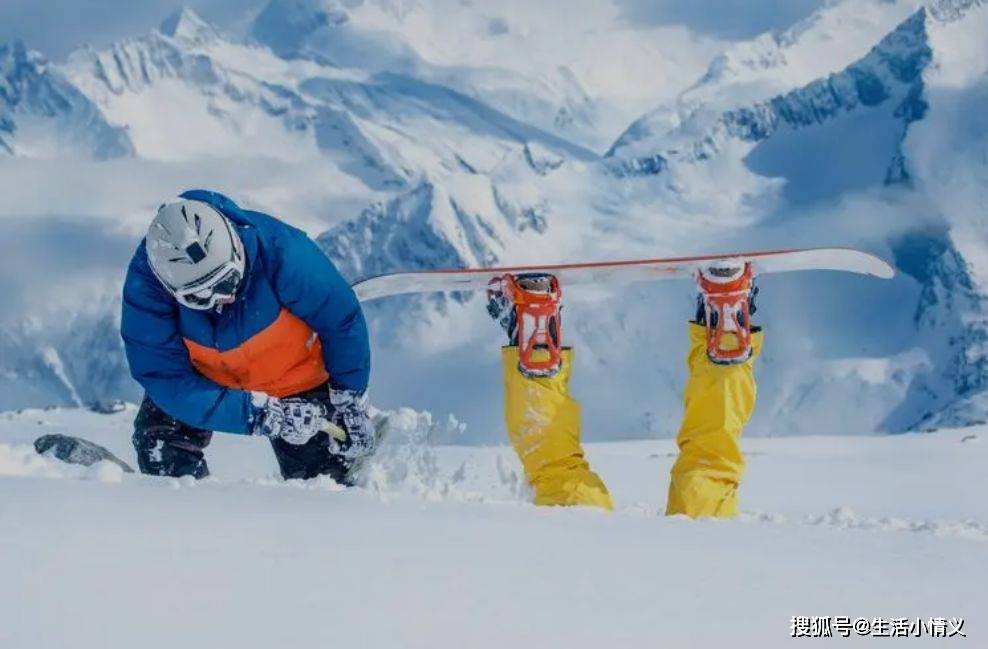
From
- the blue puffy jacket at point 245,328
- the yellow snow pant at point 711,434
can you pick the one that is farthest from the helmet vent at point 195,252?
the yellow snow pant at point 711,434

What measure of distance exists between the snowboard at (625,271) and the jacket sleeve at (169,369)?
8.29 feet

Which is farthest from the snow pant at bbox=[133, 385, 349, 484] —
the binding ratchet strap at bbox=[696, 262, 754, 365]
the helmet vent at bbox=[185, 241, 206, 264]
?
the binding ratchet strap at bbox=[696, 262, 754, 365]

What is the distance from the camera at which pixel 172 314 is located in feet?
19.0

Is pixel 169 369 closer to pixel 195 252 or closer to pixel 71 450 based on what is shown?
pixel 195 252

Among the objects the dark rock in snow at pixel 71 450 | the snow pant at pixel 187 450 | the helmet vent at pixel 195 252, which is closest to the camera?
the helmet vent at pixel 195 252

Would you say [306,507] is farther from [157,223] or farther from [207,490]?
[157,223]

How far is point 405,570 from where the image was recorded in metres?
3.34

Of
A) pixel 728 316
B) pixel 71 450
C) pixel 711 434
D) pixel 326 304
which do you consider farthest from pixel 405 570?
pixel 71 450

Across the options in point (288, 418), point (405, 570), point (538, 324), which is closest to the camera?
point (405, 570)

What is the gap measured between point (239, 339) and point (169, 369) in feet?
1.25

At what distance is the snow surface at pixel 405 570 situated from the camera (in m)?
2.90

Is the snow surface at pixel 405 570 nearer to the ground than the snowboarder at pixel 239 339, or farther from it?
nearer to the ground

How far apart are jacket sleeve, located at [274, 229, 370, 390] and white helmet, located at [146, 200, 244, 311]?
14.9 inches

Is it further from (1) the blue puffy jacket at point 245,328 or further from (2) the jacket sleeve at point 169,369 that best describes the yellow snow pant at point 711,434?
(2) the jacket sleeve at point 169,369
